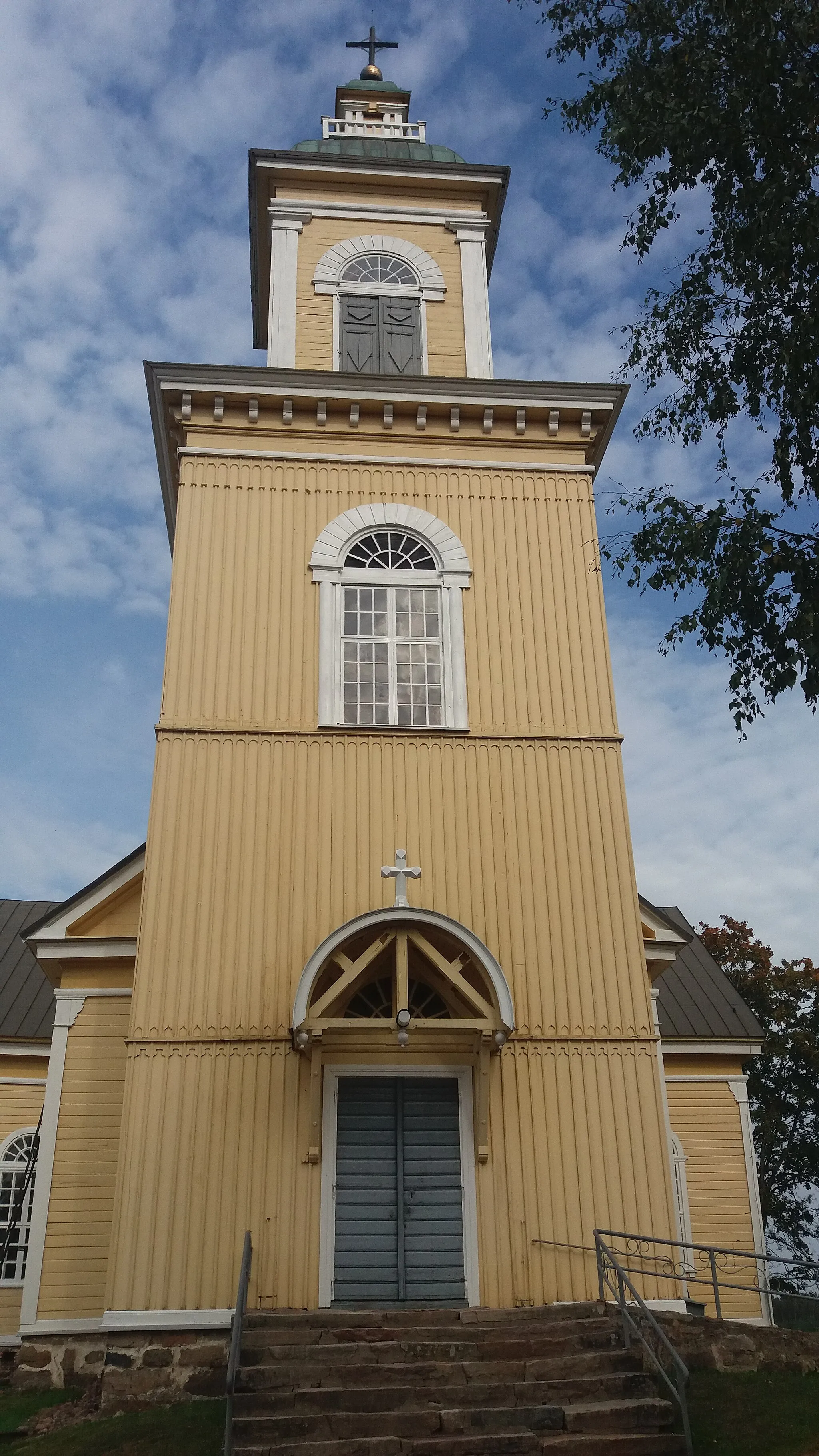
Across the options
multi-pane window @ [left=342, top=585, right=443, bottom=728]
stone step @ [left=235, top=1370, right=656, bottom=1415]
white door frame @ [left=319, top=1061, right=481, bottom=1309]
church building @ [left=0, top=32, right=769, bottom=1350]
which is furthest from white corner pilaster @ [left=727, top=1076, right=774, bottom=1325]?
multi-pane window @ [left=342, top=585, right=443, bottom=728]

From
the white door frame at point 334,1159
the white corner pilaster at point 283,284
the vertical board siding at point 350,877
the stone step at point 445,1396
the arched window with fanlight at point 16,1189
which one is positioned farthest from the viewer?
the arched window with fanlight at point 16,1189

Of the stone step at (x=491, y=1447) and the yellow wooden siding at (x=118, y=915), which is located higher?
the yellow wooden siding at (x=118, y=915)

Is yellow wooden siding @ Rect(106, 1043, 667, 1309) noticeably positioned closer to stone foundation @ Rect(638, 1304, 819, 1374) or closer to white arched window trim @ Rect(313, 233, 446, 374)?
stone foundation @ Rect(638, 1304, 819, 1374)

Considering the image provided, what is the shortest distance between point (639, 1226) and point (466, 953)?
3.10m

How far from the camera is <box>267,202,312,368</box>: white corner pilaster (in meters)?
16.3

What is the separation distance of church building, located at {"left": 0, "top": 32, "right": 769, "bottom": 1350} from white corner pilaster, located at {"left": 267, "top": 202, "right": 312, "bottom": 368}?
52mm

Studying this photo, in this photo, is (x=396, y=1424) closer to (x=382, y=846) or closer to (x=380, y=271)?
(x=382, y=846)

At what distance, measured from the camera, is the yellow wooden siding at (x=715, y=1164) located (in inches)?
711

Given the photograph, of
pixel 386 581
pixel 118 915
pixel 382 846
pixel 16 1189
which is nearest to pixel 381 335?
pixel 386 581

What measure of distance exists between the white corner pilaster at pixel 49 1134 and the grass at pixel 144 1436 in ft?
7.84

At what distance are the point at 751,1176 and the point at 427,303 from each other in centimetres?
1369

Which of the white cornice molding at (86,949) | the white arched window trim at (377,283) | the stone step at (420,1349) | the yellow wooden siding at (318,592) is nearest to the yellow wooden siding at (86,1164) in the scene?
the white cornice molding at (86,949)

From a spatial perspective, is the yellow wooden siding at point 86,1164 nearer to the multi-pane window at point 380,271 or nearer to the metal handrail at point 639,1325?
the metal handrail at point 639,1325

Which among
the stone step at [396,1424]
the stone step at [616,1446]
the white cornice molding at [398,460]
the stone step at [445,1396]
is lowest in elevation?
the stone step at [616,1446]
